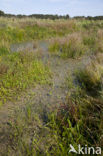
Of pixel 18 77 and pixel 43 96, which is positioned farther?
pixel 18 77

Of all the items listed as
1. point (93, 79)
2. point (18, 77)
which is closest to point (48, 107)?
point (93, 79)

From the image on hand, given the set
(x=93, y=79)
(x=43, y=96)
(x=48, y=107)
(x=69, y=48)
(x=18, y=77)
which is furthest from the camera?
(x=69, y=48)

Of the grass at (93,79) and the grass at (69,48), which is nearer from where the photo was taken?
the grass at (93,79)

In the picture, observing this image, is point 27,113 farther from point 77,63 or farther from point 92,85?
point 77,63

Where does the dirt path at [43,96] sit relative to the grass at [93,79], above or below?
below

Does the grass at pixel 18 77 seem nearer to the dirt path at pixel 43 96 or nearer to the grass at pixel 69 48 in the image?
the dirt path at pixel 43 96

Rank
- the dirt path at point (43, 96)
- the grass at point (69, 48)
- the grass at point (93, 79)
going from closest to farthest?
the dirt path at point (43, 96) → the grass at point (93, 79) → the grass at point (69, 48)

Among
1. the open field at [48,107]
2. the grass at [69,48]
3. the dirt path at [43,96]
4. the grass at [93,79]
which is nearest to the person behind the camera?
the open field at [48,107]

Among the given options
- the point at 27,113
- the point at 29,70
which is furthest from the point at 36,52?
the point at 27,113

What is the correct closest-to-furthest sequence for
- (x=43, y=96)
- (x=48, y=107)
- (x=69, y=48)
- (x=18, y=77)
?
1. (x=48, y=107)
2. (x=43, y=96)
3. (x=18, y=77)
4. (x=69, y=48)

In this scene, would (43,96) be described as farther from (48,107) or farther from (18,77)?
(18,77)

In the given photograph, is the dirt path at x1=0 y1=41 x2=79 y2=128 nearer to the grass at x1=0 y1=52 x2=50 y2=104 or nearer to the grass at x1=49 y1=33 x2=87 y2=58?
the grass at x1=0 y1=52 x2=50 y2=104

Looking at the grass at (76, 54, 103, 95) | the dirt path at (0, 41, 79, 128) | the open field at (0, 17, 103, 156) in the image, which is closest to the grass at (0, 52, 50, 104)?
the open field at (0, 17, 103, 156)

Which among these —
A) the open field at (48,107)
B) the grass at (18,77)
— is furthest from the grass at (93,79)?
the grass at (18,77)
